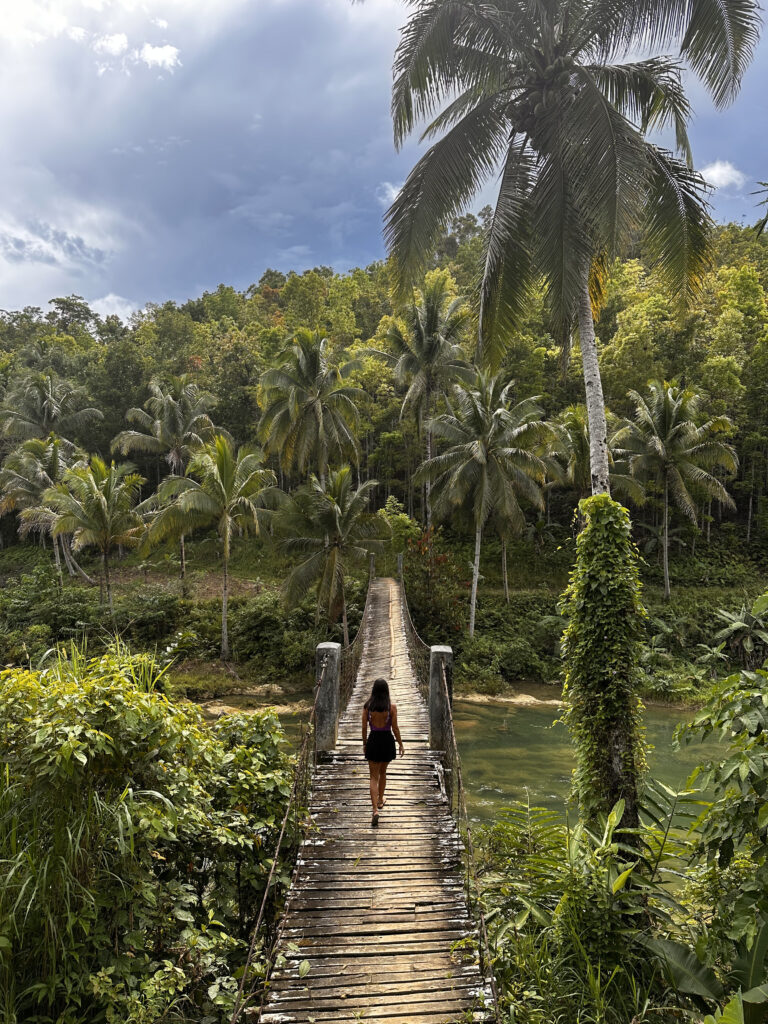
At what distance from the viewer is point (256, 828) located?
4.42 meters

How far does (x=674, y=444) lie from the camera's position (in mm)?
19453

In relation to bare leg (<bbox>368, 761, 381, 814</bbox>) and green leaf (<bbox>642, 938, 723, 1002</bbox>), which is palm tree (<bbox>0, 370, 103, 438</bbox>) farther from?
green leaf (<bbox>642, 938, 723, 1002</bbox>)

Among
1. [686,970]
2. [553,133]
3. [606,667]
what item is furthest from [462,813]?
[553,133]

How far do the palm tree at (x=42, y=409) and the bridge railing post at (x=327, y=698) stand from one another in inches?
1072

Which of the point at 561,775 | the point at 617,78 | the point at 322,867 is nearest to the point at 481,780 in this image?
the point at 561,775

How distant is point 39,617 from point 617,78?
18.9 m

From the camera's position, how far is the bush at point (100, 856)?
2922 millimetres

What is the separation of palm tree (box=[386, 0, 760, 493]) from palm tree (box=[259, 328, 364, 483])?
12.1 m

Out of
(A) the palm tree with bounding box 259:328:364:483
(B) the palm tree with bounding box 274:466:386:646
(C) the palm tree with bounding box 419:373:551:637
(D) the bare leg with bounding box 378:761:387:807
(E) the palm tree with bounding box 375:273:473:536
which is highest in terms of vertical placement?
(E) the palm tree with bounding box 375:273:473:536

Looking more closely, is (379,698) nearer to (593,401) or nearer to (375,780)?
(375,780)

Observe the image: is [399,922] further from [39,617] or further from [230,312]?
[230,312]

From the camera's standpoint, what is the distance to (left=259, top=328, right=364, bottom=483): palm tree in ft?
61.5

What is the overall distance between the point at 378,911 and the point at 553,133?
7.42 m

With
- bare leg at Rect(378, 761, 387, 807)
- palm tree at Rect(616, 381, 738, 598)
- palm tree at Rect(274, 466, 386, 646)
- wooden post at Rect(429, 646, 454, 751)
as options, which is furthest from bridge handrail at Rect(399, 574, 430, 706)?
palm tree at Rect(616, 381, 738, 598)
